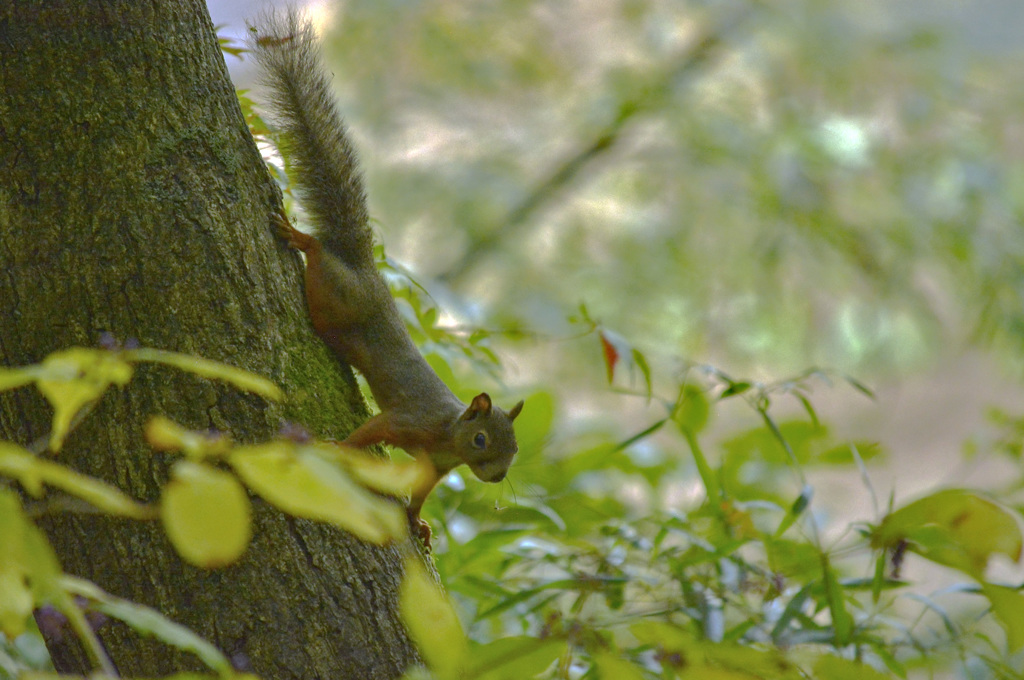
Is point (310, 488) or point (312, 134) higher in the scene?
point (312, 134)

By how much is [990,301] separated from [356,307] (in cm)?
364

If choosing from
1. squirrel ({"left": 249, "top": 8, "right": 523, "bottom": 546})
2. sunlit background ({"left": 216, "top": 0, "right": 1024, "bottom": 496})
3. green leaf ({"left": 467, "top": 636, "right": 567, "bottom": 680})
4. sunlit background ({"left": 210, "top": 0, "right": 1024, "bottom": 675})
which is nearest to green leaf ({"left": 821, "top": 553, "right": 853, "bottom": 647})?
green leaf ({"left": 467, "top": 636, "right": 567, "bottom": 680})

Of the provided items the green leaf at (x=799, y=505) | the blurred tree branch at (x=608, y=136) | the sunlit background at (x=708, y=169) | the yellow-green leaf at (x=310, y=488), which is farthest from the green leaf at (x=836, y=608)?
the blurred tree branch at (x=608, y=136)

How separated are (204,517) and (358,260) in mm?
1626

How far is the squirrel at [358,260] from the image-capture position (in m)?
2.07

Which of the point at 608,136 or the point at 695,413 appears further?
the point at 608,136

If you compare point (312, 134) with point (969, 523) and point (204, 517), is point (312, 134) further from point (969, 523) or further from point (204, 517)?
point (204, 517)

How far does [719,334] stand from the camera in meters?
5.30

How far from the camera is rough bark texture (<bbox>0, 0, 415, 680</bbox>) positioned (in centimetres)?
120

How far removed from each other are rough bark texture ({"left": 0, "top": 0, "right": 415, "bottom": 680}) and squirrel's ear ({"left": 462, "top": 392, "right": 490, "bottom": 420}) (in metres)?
0.70

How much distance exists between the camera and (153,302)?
4.21ft

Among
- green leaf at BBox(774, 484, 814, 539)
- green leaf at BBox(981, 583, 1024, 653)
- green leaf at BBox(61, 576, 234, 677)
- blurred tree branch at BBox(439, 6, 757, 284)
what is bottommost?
green leaf at BBox(981, 583, 1024, 653)

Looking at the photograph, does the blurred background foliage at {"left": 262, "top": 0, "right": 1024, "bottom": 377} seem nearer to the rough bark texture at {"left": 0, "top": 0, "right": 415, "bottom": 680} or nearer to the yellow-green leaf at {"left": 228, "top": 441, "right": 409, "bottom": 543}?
the rough bark texture at {"left": 0, "top": 0, "right": 415, "bottom": 680}

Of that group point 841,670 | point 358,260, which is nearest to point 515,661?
point 841,670
